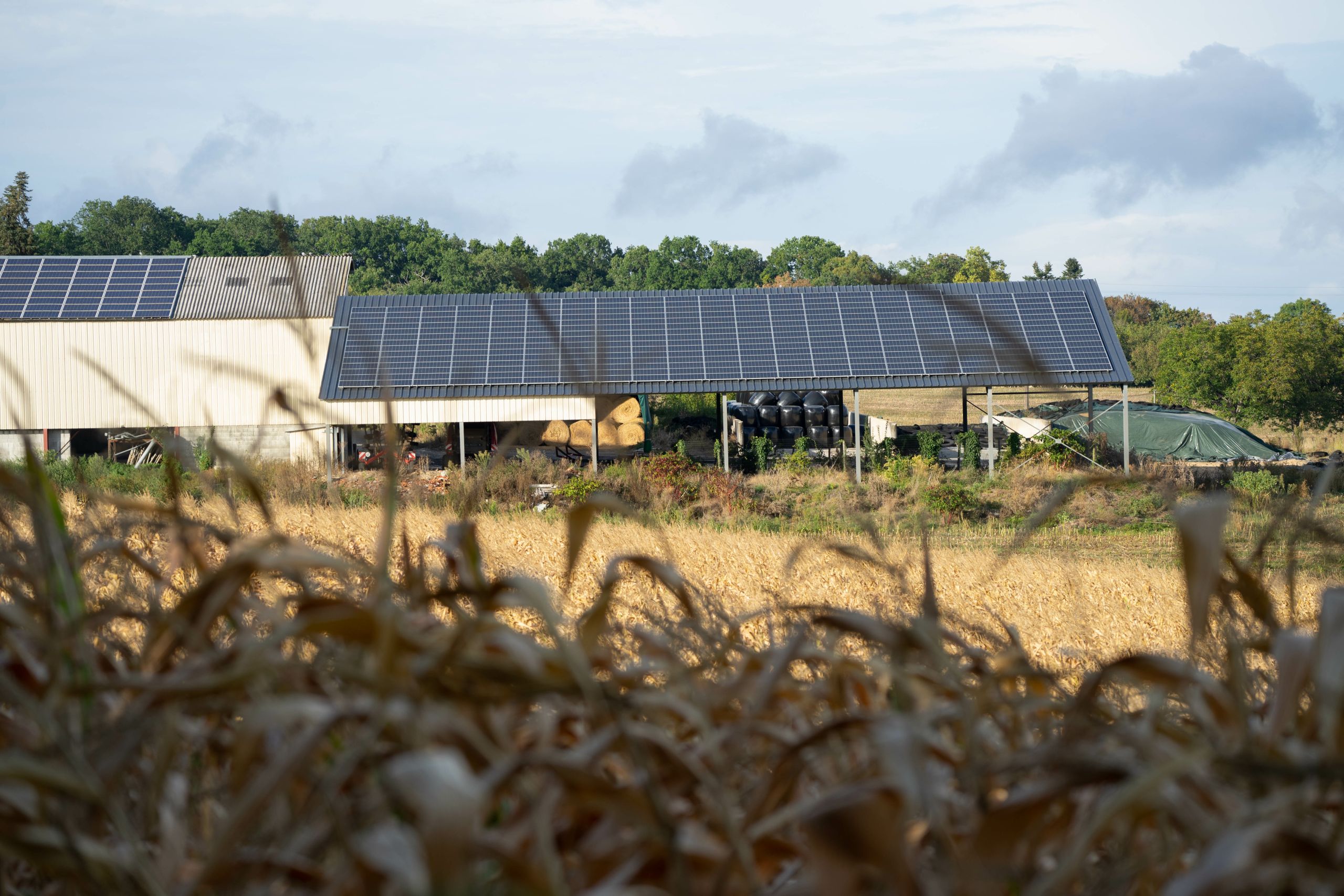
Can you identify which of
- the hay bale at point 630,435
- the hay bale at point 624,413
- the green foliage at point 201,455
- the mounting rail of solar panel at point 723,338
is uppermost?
the mounting rail of solar panel at point 723,338

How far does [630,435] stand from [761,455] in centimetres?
380

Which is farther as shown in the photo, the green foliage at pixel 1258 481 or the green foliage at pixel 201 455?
the green foliage at pixel 1258 481

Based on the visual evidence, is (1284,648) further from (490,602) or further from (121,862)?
(121,862)

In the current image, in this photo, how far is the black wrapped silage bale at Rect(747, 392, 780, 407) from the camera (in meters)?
27.6

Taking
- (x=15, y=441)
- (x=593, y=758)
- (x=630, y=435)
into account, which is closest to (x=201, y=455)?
(x=593, y=758)

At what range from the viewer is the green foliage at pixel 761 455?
70.1 ft

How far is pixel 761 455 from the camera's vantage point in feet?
70.2

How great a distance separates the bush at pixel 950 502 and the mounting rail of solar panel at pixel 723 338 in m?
3.44

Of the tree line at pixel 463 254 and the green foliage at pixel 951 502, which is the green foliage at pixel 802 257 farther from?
the green foliage at pixel 951 502

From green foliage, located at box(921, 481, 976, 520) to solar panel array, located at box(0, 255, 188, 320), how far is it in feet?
59.3

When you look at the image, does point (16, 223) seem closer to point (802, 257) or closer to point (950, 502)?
point (950, 502)

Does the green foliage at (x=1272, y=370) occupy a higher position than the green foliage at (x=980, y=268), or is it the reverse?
the green foliage at (x=980, y=268)

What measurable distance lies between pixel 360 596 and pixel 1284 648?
1.32 meters

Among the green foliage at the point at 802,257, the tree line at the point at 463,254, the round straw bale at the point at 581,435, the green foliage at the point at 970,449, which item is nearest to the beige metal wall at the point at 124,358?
the round straw bale at the point at 581,435
